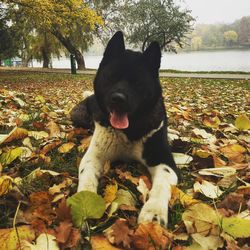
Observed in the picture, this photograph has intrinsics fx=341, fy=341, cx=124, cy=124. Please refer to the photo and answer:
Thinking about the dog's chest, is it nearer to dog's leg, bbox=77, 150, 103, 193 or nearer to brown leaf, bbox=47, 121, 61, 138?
dog's leg, bbox=77, 150, 103, 193

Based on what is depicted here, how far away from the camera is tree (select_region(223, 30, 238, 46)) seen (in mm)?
138500

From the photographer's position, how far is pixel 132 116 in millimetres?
3182

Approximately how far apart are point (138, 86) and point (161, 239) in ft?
5.21

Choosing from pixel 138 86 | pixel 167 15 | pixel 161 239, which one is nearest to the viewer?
pixel 161 239

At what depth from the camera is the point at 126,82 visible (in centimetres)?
306

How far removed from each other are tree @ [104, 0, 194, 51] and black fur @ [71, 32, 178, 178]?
38737 mm

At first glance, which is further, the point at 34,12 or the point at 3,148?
the point at 34,12

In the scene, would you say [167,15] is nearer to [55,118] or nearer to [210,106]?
[210,106]

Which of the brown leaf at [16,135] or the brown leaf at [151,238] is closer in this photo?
the brown leaf at [151,238]

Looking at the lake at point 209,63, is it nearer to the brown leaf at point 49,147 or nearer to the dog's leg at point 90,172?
the brown leaf at point 49,147

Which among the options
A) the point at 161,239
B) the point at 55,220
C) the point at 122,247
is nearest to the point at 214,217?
the point at 161,239

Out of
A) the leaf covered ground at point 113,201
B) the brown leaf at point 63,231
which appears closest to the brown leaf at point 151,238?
the leaf covered ground at point 113,201

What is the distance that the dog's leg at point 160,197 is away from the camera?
214 cm

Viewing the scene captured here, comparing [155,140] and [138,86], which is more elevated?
[138,86]
